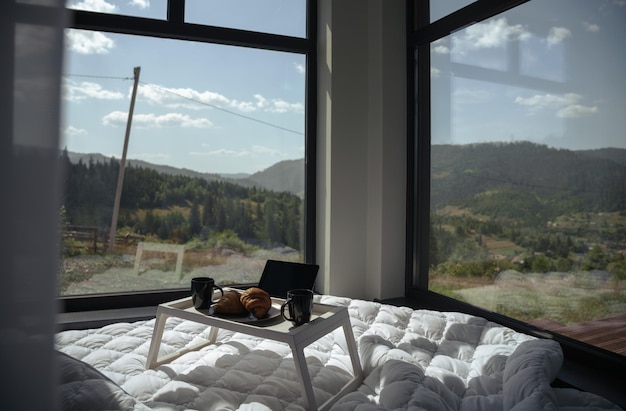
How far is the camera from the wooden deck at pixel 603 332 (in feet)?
5.68

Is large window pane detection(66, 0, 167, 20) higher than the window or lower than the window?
higher

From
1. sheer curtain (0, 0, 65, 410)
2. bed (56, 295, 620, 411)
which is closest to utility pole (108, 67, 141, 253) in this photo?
bed (56, 295, 620, 411)

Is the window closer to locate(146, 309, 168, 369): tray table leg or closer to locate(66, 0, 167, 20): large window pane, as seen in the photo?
locate(66, 0, 167, 20): large window pane

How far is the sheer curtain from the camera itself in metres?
0.47

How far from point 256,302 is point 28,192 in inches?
46.7

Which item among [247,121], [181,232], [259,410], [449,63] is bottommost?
[259,410]

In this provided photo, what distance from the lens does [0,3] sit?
46 cm

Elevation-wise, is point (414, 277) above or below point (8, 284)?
below

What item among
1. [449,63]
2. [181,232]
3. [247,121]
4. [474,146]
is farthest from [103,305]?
[449,63]

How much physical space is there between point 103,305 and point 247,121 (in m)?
1.45

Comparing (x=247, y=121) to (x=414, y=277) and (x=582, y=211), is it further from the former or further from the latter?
(x=582, y=211)

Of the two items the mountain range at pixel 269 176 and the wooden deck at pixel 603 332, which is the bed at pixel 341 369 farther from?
the mountain range at pixel 269 176

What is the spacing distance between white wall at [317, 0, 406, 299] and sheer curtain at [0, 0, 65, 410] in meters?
2.45

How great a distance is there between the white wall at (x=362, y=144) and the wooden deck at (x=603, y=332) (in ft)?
3.90
